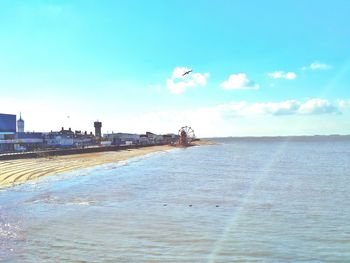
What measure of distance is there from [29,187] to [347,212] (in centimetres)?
2196

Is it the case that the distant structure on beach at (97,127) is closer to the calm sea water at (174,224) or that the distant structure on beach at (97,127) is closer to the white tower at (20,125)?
the white tower at (20,125)

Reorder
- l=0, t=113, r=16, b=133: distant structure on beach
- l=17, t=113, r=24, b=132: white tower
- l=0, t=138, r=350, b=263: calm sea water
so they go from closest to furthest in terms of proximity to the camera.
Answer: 1. l=0, t=138, r=350, b=263: calm sea water
2. l=0, t=113, r=16, b=133: distant structure on beach
3. l=17, t=113, r=24, b=132: white tower

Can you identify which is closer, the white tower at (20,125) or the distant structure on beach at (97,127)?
the white tower at (20,125)

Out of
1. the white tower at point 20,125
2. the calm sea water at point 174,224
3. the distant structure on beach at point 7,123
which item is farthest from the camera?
the white tower at point 20,125

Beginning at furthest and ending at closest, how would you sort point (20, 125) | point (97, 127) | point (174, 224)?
point (97, 127) → point (20, 125) → point (174, 224)

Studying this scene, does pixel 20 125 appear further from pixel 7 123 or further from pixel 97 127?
pixel 97 127

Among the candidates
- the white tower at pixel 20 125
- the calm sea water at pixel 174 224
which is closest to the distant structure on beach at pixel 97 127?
the white tower at pixel 20 125

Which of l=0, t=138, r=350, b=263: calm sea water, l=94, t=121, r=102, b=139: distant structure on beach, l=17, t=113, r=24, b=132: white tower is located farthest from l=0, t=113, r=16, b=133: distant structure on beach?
l=94, t=121, r=102, b=139: distant structure on beach

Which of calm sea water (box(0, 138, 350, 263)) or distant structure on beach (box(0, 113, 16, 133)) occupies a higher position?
distant structure on beach (box(0, 113, 16, 133))

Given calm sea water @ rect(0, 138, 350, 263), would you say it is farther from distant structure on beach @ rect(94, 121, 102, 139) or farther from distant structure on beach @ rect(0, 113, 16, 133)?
distant structure on beach @ rect(94, 121, 102, 139)

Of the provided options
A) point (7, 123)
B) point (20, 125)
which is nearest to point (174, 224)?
point (7, 123)

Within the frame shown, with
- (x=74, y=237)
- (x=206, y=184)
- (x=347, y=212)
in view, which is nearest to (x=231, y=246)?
(x=74, y=237)

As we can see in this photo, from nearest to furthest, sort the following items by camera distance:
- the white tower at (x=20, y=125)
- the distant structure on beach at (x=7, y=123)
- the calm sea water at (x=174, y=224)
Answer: the calm sea water at (x=174, y=224)
the distant structure on beach at (x=7, y=123)
the white tower at (x=20, y=125)

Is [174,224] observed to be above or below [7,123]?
below
